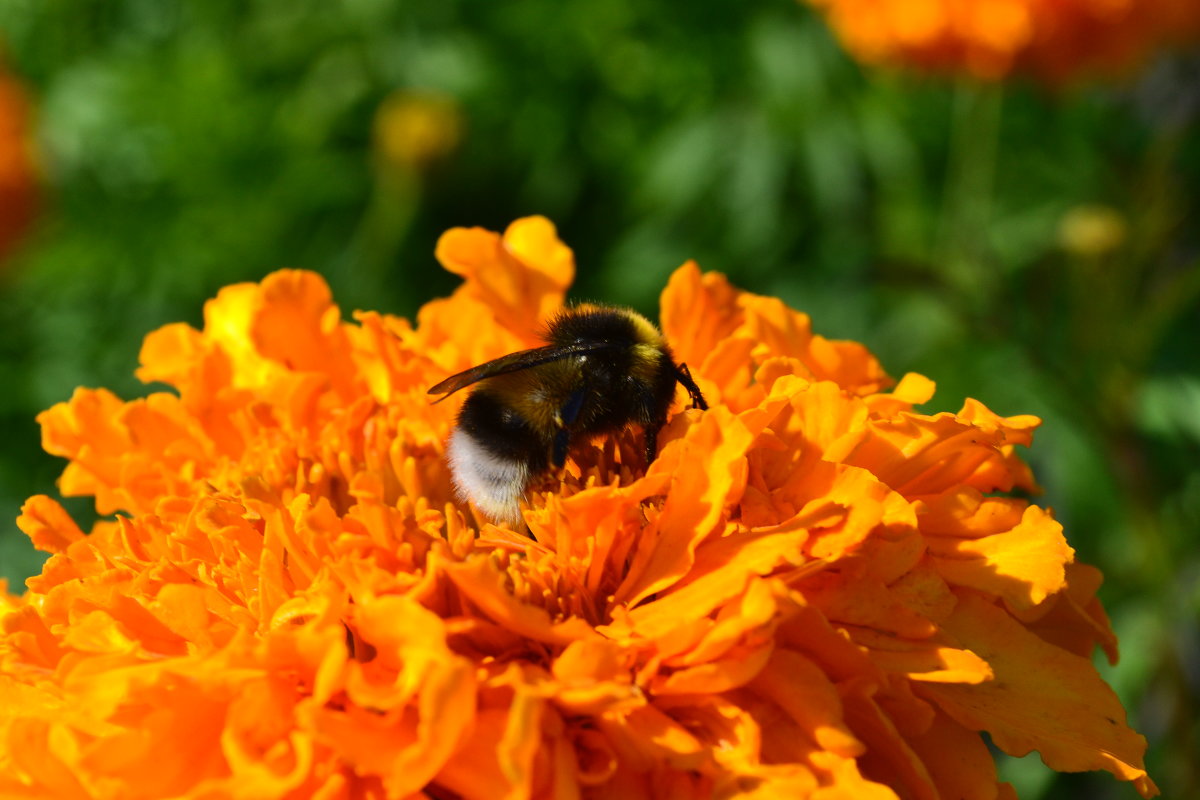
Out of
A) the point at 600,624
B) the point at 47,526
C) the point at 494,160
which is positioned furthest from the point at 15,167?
the point at 600,624

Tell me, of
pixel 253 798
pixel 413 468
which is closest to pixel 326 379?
pixel 413 468

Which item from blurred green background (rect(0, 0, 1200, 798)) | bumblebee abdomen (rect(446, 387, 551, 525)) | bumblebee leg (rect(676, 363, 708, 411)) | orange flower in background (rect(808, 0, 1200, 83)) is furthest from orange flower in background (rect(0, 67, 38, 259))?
bumblebee leg (rect(676, 363, 708, 411))

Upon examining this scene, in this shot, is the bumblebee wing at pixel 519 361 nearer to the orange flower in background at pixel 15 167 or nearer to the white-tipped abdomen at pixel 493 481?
the white-tipped abdomen at pixel 493 481

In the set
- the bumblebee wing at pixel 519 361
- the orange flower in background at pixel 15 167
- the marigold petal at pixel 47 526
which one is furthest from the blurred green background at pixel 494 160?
the bumblebee wing at pixel 519 361

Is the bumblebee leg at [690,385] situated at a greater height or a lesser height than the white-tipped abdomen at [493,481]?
greater

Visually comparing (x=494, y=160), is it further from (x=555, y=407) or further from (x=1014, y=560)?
(x=1014, y=560)

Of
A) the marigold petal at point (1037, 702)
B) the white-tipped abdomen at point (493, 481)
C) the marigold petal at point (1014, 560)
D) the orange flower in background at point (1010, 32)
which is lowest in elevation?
the marigold petal at point (1037, 702)

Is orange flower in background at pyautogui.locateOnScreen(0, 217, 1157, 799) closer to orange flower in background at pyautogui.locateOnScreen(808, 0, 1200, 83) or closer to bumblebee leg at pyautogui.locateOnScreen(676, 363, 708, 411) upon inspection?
bumblebee leg at pyautogui.locateOnScreen(676, 363, 708, 411)
